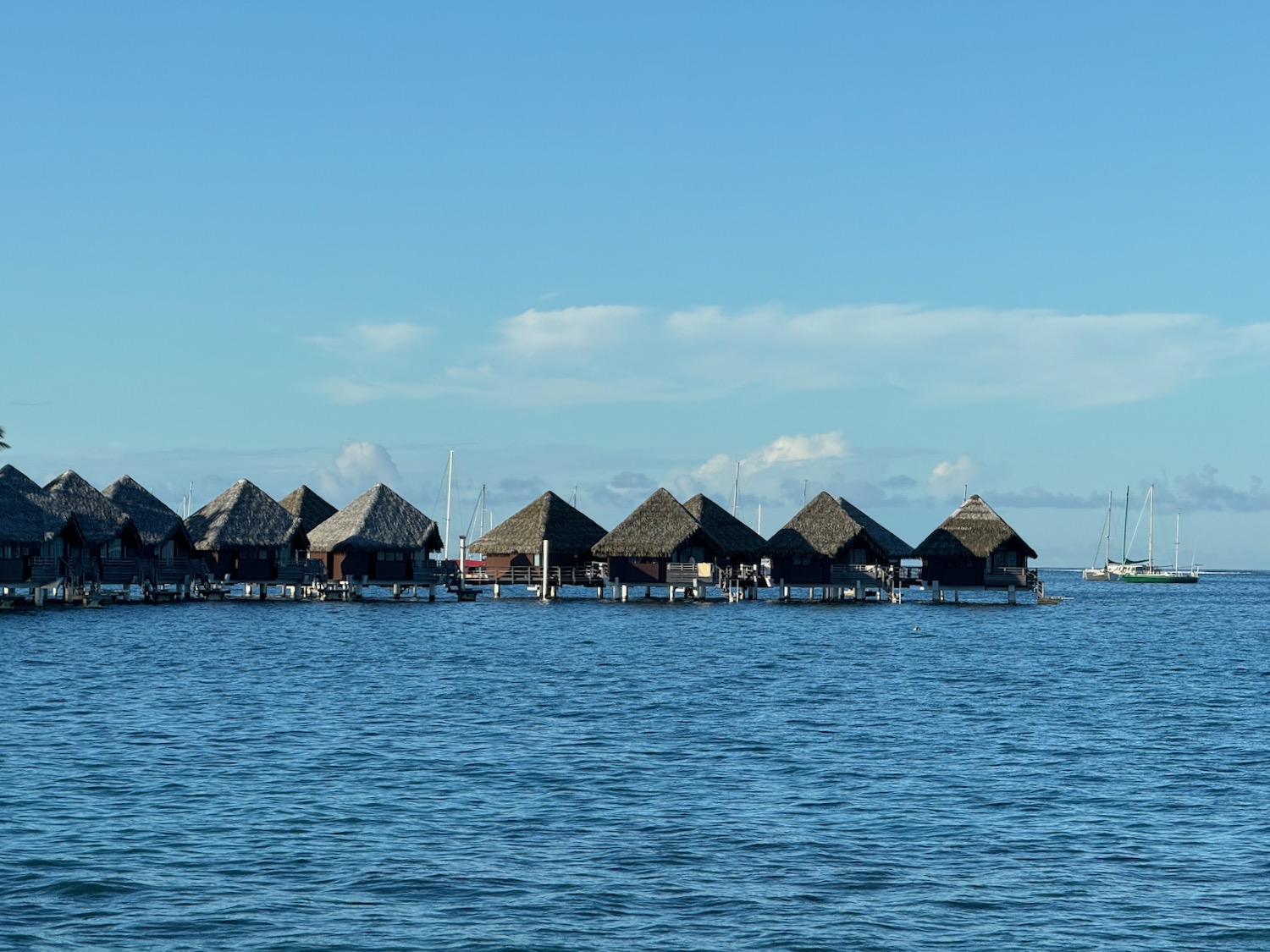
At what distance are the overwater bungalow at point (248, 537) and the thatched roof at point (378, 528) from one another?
72.1 inches

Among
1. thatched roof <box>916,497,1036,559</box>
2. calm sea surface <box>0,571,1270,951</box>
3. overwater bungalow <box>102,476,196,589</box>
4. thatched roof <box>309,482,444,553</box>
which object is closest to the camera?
calm sea surface <box>0,571,1270,951</box>

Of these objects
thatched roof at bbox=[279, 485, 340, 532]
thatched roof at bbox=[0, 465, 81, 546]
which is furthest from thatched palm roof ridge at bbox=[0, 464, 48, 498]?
thatched roof at bbox=[279, 485, 340, 532]

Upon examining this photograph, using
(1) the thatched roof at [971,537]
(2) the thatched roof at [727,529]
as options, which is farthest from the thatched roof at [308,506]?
(1) the thatched roof at [971,537]

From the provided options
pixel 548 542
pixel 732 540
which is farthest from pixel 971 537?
pixel 548 542

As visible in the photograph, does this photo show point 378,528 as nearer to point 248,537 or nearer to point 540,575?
point 248,537

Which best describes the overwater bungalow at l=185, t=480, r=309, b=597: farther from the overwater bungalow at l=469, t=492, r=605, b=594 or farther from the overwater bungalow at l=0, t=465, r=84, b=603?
the overwater bungalow at l=469, t=492, r=605, b=594

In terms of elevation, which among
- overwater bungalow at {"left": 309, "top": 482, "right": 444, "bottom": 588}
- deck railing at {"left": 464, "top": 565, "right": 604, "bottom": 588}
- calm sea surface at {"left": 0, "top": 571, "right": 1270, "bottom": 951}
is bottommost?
calm sea surface at {"left": 0, "top": 571, "right": 1270, "bottom": 951}

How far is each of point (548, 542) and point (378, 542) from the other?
1057 cm

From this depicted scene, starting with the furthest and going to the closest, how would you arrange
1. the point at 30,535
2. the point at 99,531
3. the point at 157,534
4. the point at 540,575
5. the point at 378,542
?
the point at 540,575
the point at 378,542
the point at 157,534
the point at 99,531
the point at 30,535

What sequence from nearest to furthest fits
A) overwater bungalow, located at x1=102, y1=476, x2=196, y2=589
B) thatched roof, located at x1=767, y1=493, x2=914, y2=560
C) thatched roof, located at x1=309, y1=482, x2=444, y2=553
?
overwater bungalow, located at x1=102, y1=476, x2=196, y2=589 < thatched roof, located at x1=309, y1=482, x2=444, y2=553 < thatched roof, located at x1=767, y1=493, x2=914, y2=560

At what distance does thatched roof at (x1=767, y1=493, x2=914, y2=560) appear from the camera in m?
90.9

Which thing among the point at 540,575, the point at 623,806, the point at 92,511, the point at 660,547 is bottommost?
the point at 623,806

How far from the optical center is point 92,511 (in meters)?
78.3

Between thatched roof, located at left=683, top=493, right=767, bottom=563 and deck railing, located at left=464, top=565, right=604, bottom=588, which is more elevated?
thatched roof, located at left=683, top=493, right=767, bottom=563
